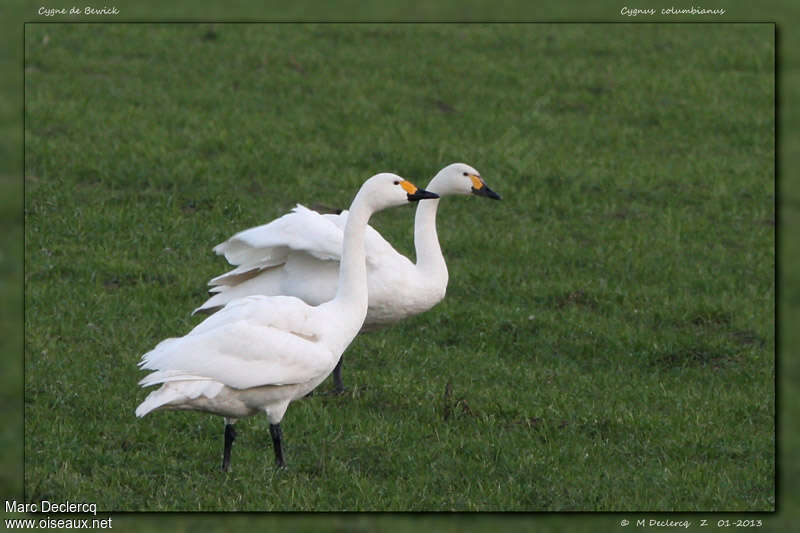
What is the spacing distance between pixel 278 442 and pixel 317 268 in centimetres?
202

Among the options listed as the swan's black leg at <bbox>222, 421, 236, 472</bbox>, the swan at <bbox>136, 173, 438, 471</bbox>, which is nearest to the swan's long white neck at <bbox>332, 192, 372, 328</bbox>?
the swan at <bbox>136, 173, 438, 471</bbox>

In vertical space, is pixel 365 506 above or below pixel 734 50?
below

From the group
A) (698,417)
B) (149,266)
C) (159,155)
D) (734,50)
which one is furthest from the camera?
(734,50)

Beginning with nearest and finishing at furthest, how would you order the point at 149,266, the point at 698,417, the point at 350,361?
the point at 698,417
the point at 350,361
the point at 149,266

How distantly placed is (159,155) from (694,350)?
6444 millimetres

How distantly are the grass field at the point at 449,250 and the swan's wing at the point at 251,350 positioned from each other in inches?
27.6

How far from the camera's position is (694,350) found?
403 inches

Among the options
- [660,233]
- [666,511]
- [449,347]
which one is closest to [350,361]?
[449,347]

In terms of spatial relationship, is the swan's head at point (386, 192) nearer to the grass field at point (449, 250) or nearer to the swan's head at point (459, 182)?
the grass field at point (449, 250)

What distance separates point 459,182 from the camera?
394 inches

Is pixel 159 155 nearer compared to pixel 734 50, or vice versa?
pixel 159 155

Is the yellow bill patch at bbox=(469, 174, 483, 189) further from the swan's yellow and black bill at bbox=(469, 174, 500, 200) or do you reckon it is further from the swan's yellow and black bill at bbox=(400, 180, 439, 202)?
the swan's yellow and black bill at bbox=(400, 180, 439, 202)

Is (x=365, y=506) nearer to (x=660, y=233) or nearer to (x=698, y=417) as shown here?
(x=698, y=417)

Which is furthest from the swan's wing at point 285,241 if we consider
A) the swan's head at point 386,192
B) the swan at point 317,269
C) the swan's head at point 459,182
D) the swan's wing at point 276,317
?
the swan's wing at point 276,317
